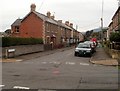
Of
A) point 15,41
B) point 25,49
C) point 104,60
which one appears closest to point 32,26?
point 25,49

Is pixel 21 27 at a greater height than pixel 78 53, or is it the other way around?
pixel 21 27

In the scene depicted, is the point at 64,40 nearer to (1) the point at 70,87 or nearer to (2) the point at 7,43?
(2) the point at 7,43

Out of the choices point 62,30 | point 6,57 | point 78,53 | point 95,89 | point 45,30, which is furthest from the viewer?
point 62,30

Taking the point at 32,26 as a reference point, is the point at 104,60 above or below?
below

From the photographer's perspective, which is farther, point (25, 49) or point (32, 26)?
point (32, 26)

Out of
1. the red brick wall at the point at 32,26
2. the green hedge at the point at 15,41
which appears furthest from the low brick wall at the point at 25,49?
the red brick wall at the point at 32,26

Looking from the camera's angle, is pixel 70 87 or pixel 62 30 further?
pixel 62 30

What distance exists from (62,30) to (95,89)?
63275 millimetres

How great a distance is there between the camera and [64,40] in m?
77.7

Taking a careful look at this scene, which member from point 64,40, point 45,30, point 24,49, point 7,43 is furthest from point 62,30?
point 7,43

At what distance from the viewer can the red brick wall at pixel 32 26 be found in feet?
177

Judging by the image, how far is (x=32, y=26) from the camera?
2153 inches

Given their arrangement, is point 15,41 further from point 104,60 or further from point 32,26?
point 32,26

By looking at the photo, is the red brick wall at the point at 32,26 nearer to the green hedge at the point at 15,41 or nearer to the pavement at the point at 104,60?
the green hedge at the point at 15,41
